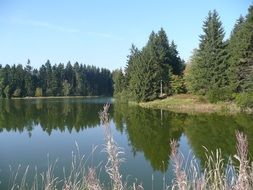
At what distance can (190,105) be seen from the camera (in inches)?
1750

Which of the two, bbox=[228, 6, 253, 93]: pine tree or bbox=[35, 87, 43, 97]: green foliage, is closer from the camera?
bbox=[228, 6, 253, 93]: pine tree

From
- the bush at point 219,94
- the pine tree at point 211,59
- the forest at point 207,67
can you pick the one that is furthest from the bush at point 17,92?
the bush at point 219,94

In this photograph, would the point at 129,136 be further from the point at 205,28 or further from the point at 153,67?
the point at 153,67

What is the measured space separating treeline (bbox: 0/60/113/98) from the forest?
48.7 metres

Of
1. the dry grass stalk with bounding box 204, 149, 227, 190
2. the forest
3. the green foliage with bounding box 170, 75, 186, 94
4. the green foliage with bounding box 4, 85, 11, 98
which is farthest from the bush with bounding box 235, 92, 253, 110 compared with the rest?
the green foliage with bounding box 4, 85, 11, 98

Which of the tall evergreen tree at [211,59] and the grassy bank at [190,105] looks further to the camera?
the tall evergreen tree at [211,59]

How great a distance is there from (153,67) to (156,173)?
136ft

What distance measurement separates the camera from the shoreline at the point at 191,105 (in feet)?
128

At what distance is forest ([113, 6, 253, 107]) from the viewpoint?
127 ft

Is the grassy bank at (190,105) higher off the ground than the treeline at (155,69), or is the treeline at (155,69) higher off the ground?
the treeline at (155,69)

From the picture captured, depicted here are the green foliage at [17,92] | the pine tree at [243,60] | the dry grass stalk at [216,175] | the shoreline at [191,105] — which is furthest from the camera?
the green foliage at [17,92]

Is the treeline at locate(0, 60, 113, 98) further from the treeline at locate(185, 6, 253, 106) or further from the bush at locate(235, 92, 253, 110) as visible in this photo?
the bush at locate(235, 92, 253, 110)

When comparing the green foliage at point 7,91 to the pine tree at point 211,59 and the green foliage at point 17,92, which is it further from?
the pine tree at point 211,59

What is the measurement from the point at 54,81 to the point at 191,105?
7292cm
